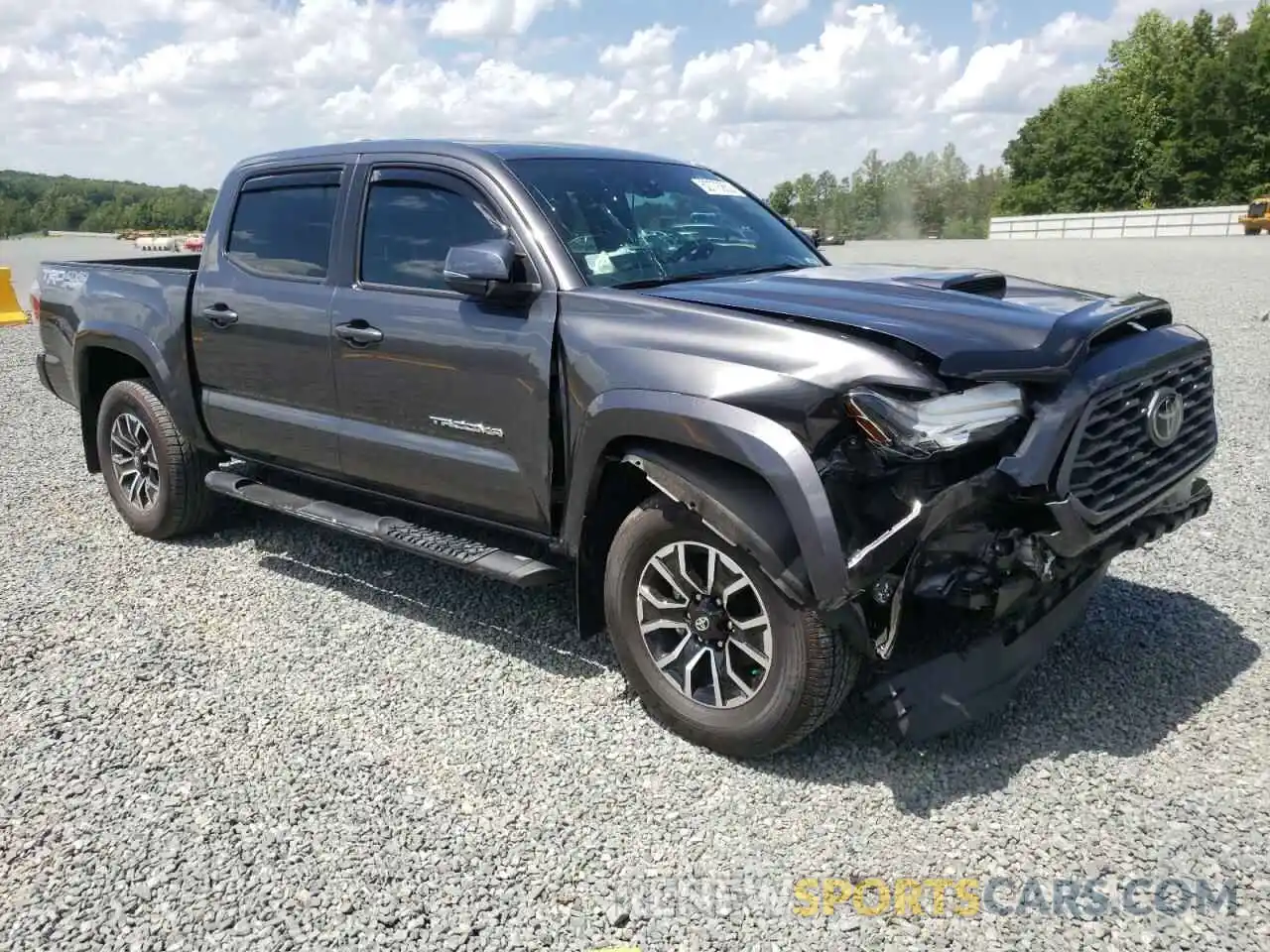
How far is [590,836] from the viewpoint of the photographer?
311 centimetres

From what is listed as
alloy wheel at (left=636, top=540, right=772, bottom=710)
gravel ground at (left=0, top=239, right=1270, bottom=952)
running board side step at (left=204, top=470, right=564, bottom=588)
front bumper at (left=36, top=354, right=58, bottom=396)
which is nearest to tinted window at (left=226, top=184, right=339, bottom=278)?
running board side step at (left=204, top=470, right=564, bottom=588)

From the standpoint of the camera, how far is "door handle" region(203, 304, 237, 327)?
16.5ft

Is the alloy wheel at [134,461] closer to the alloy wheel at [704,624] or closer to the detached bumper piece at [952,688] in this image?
the alloy wheel at [704,624]

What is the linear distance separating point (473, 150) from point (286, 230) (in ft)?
3.91

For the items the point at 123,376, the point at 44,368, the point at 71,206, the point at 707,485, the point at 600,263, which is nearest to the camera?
the point at 707,485

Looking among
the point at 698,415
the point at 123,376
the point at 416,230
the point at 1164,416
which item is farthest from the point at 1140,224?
the point at 698,415

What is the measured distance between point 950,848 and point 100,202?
4202 cm

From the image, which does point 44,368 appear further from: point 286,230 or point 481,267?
point 481,267

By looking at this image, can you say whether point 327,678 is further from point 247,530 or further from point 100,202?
point 100,202

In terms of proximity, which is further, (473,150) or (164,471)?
(164,471)

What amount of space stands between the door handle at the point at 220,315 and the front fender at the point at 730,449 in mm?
2255

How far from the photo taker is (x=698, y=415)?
322cm

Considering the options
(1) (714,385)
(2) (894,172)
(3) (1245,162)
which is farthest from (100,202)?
(2) (894,172)

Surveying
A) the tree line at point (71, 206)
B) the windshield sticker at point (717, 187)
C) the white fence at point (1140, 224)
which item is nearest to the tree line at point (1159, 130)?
the white fence at point (1140, 224)
